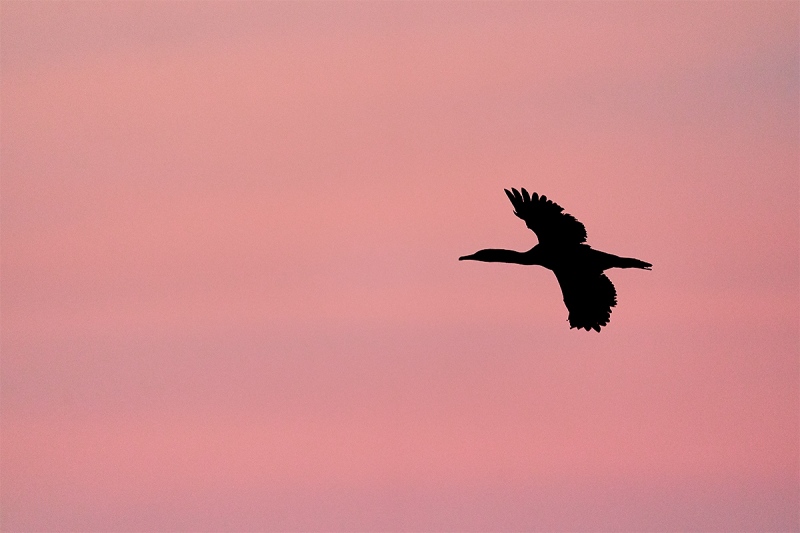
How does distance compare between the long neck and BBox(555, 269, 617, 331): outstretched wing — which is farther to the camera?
BBox(555, 269, 617, 331): outstretched wing

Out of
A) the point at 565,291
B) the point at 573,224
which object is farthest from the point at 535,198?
the point at 565,291

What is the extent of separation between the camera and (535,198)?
36062 mm

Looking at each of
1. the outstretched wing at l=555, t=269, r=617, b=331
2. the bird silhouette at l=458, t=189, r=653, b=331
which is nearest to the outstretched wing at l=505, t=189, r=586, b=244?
the bird silhouette at l=458, t=189, r=653, b=331

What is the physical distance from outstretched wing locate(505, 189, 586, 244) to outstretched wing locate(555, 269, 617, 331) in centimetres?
218

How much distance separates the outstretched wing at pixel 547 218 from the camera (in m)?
36.0

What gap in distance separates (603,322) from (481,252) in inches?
153

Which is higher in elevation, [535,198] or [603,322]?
[535,198]

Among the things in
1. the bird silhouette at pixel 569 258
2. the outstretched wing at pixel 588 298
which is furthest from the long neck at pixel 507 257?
the outstretched wing at pixel 588 298

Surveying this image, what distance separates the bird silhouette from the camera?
119 ft

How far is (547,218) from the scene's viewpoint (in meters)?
36.1

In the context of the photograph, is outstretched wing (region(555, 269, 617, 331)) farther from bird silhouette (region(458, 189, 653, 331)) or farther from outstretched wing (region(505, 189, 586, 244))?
outstretched wing (region(505, 189, 586, 244))

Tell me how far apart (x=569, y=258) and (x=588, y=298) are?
213cm

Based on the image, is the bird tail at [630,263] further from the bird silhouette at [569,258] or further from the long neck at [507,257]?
the long neck at [507,257]

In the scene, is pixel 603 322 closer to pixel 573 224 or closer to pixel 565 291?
pixel 565 291
